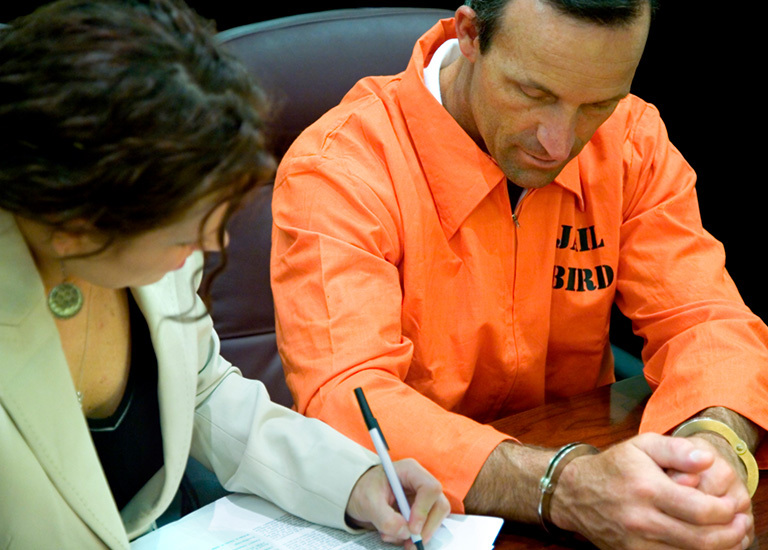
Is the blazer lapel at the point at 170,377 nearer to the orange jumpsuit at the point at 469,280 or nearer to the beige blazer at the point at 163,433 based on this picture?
the beige blazer at the point at 163,433

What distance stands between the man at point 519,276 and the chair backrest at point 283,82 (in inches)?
9.0

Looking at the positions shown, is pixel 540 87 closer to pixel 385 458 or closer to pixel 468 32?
pixel 468 32

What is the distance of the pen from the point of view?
40.2 inches

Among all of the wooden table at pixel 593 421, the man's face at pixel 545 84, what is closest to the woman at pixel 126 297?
the wooden table at pixel 593 421

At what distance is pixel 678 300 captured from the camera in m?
1.51

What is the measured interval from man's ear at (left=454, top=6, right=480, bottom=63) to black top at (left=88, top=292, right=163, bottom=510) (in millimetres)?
711

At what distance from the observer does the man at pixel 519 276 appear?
1130 millimetres

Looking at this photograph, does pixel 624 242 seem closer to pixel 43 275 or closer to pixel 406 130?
pixel 406 130

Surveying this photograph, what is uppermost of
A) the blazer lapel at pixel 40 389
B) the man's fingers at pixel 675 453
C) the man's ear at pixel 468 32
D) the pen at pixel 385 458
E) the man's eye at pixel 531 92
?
the man's ear at pixel 468 32

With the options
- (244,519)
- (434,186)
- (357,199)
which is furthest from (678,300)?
(244,519)

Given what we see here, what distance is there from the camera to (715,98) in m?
2.13

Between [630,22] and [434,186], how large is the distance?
1.32 ft

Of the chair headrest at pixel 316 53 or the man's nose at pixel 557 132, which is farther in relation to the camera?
the chair headrest at pixel 316 53

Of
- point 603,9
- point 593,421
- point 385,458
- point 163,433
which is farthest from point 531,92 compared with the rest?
point 163,433
